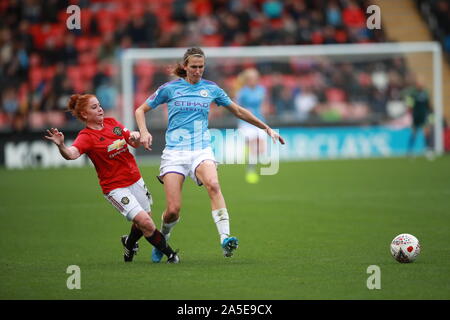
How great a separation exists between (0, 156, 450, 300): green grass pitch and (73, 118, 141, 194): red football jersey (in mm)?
885

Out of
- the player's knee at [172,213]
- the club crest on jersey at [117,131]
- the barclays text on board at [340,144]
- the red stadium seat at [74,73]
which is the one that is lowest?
the player's knee at [172,213]

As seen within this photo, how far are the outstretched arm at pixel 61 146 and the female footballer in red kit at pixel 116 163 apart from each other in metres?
0.13

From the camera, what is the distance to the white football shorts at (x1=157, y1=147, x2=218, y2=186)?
9.69 metres

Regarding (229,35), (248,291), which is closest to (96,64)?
(229,35)

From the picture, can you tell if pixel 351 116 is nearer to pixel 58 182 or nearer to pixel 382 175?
pixel 382 175

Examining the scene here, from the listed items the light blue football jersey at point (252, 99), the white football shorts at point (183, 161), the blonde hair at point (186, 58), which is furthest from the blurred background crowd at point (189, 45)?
the white football shorts at point (183, 161)

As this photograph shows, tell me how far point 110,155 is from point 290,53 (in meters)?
19.9

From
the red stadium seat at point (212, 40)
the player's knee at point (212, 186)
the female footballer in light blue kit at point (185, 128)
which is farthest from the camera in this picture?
the red stadium seat at point (212, 40)

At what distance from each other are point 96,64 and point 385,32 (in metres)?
10.7

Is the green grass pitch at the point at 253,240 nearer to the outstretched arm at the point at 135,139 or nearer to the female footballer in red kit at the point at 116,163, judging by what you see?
the female footballer in red kit at the point at 116,163

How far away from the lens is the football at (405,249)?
360 inches

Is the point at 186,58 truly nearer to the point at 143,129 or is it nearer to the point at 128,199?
the point at 143,129

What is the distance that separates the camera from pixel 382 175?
70.0ft
